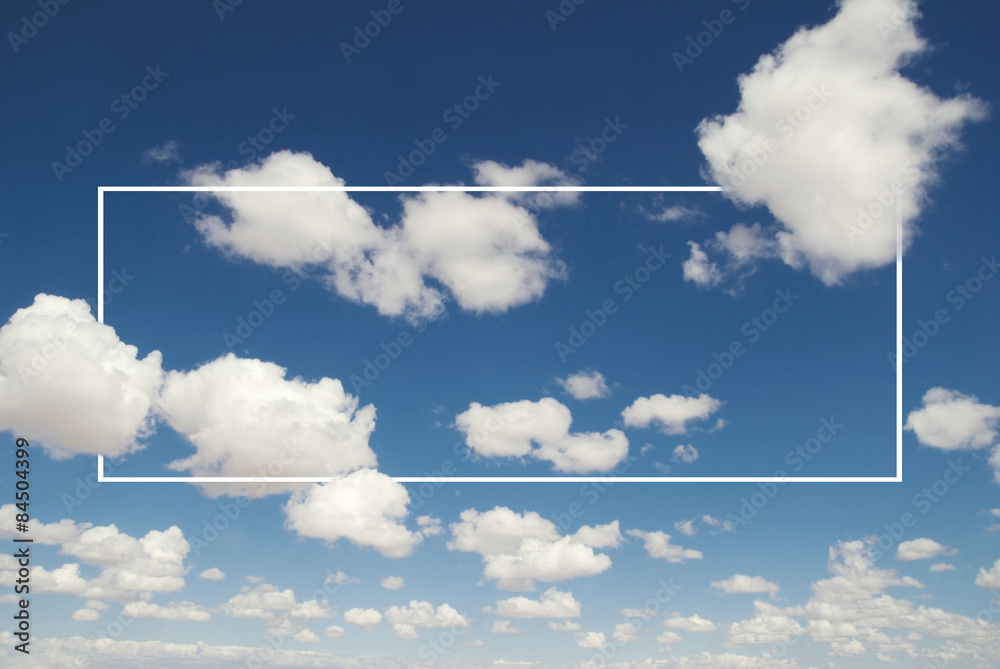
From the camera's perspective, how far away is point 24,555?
171ft

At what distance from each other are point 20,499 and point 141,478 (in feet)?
27.9

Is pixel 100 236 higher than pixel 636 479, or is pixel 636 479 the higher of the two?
pixel 100 236

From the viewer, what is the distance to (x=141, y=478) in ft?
195

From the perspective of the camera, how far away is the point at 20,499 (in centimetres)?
5225

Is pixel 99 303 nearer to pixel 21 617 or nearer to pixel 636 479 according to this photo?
pixel 21 617

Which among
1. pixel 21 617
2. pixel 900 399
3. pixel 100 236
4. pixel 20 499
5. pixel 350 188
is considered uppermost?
pixel 350 188

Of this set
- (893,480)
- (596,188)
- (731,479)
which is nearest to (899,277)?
(893,480)

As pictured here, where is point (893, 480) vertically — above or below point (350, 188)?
below

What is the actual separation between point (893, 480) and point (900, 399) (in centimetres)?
618

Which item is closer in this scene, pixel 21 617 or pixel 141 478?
pixel 21 617

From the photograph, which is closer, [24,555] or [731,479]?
[24,555]

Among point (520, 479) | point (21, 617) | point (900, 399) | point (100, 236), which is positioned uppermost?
point (100, 236)

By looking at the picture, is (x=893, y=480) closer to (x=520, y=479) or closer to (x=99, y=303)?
(x=520, y=479)

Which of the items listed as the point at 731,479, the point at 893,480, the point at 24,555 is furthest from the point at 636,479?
the point at 24,555
